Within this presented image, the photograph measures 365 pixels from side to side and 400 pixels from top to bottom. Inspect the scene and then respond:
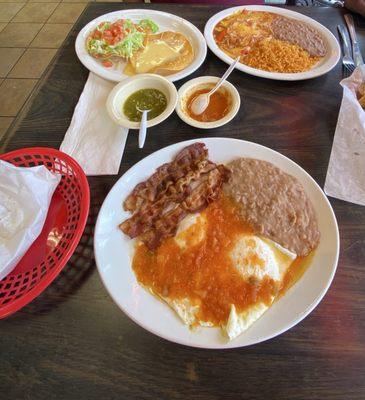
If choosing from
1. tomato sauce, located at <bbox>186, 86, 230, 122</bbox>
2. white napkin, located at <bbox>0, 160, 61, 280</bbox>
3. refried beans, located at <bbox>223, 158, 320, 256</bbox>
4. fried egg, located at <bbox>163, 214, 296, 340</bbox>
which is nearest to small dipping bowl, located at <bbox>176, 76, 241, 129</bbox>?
tomato sauce, located at <bbox>186, 86, 230, 122</bbox>

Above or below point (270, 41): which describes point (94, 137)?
below

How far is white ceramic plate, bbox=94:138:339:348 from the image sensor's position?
0.93 metres

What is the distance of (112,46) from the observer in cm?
187

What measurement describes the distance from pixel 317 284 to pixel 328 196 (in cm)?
46

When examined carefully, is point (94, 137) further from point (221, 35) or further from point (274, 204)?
point (221, 35)

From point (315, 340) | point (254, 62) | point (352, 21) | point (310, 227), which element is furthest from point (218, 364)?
point (352, 21)

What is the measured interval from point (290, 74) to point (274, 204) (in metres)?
0.93

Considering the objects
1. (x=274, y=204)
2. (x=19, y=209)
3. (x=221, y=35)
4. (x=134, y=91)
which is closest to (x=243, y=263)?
(x=274, y=204)

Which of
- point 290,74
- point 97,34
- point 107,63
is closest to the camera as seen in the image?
point 290,74

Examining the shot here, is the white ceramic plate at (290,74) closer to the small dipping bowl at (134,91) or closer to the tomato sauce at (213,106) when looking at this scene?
the tomato sauce at (213,106)

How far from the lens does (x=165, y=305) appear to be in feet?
3.33

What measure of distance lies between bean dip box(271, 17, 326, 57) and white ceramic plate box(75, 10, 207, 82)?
0.56 meters

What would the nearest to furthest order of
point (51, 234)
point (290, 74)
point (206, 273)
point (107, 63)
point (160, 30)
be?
1. point (206, 273)
2. point (51, 234)
3. point (290, 74)
4. point (107, 63)
5. point (160, 30)

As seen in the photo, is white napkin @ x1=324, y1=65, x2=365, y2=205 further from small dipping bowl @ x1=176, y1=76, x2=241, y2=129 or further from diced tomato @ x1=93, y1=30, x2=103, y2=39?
diced tomato @ x1=93, y1=30, x2=103, y2=39
